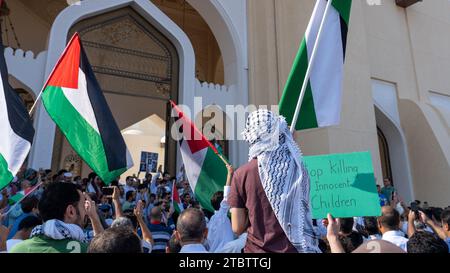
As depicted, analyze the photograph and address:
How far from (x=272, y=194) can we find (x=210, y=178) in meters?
1.66

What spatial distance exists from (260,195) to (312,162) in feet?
2.28

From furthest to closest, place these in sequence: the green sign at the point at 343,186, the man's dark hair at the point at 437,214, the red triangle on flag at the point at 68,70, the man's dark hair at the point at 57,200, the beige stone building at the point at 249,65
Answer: the beige stone building at the point at 249,65 < the man's dark hair at the point at 437,214 < the red triangle on flag at the point at 68,70 < the green sign at the point at 343,186 < the man's dark hair at the point at 57,200

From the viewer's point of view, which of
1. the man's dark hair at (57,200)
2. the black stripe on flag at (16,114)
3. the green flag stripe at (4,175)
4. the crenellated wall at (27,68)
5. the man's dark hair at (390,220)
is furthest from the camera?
the crenellated wall at (27,68)

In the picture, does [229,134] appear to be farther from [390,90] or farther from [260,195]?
[260,195]

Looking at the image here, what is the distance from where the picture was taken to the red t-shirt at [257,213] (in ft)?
4.95

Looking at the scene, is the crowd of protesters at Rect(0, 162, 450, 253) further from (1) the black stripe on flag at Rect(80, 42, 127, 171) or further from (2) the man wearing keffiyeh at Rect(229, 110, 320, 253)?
(1) the black stripe on flag at Rect(80, 42, 127, 171)

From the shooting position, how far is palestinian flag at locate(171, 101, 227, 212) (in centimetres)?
311

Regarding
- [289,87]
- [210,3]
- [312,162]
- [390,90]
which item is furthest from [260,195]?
[390,90]

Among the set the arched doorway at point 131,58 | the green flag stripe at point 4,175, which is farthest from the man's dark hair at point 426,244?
the arched doorway at point 131,58

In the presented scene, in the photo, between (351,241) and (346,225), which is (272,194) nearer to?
(351,241)

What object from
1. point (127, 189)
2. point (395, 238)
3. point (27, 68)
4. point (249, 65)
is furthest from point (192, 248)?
point (249, 65)

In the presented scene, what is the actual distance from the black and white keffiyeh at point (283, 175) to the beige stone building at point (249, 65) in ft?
18.2

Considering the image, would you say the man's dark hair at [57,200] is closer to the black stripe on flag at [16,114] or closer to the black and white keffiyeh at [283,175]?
the black and white keffiyeh at [283,175]

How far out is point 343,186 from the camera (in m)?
2.06
